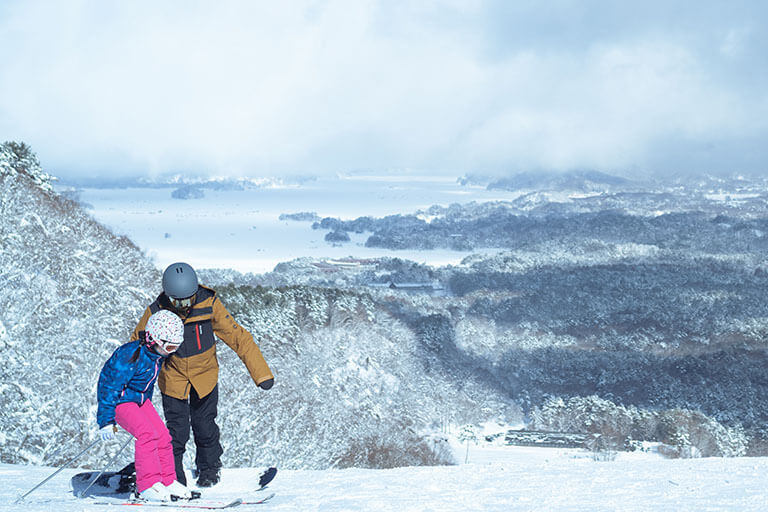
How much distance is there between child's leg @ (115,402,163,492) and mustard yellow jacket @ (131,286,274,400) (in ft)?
2.03

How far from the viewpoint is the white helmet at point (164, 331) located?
616 centimetres

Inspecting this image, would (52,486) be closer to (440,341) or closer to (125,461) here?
(125,461)

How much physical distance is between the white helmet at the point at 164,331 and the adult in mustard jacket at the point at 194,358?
1.01ft

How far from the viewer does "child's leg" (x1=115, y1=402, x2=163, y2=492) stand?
630cm

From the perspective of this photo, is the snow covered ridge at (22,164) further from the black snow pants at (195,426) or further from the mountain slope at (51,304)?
the black snow pants at (195,426)

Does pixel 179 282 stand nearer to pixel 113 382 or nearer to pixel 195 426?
pixel 113 382

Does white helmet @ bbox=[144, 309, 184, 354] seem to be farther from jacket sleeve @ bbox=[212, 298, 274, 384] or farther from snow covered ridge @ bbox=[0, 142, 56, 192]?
snow covered ridge @ bbox=[0, 142, 56, 192]

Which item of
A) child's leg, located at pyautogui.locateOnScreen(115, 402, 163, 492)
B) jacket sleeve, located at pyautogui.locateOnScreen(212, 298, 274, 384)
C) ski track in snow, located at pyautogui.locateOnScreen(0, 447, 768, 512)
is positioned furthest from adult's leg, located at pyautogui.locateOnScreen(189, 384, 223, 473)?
child's leg, located at pyautogui.locateOnScreen(115, 402, 163, 492)

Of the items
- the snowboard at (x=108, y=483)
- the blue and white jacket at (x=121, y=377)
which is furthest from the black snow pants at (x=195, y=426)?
the blue and white jacket at (x=121, y=377)

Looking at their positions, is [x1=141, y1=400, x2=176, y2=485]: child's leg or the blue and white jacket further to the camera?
[x1=141, y1=400, x2=176, y2=485]: child's leg

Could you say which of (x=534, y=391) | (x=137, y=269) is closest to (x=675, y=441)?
(x=534, y=391)

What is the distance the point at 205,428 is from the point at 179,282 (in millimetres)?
1839

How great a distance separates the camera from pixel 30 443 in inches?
576

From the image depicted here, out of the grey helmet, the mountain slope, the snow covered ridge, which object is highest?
the snow covered ridge
